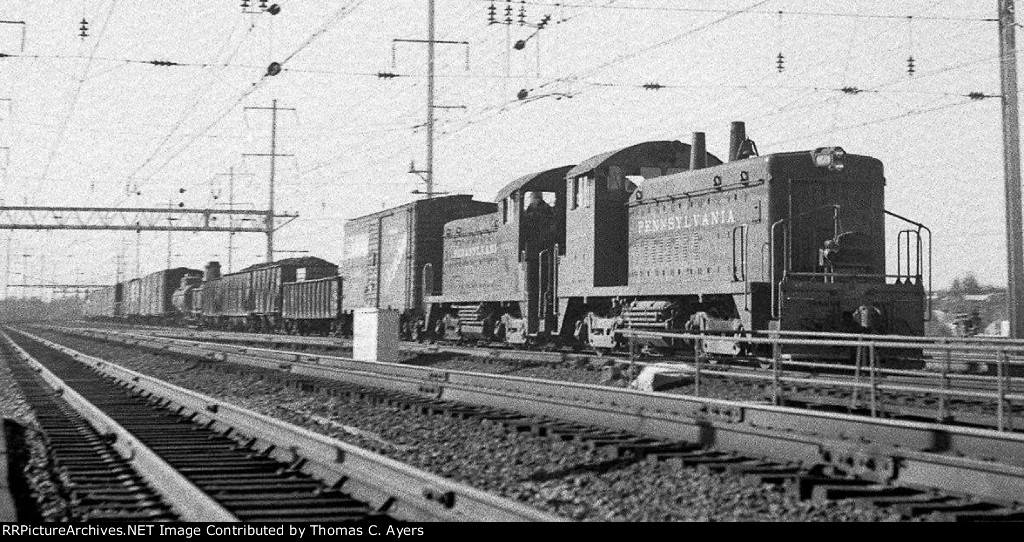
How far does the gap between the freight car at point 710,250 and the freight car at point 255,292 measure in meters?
19.7

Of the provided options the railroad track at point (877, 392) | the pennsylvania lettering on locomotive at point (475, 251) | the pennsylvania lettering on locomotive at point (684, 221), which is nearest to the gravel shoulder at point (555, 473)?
the railroad track at point (877, 392)

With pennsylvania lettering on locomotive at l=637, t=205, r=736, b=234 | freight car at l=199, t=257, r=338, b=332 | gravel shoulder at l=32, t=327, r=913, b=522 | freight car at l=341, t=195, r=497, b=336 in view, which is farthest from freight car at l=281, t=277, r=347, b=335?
gravel shoulder at l=32, t=327, r=913, b=522

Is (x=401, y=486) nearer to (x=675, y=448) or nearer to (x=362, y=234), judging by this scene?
(x=675, y=448)

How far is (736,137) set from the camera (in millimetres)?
16891

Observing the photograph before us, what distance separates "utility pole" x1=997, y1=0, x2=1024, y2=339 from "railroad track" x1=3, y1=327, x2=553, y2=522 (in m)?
13.8

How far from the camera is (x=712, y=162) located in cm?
1834

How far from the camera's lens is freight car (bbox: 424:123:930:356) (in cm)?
1467

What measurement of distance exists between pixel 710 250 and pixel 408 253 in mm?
12111

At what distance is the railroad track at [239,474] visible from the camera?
18.2 ft

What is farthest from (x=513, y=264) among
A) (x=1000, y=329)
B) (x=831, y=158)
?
(x=1000, y=329)

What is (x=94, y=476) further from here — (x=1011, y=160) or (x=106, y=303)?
(x=106, y=303)

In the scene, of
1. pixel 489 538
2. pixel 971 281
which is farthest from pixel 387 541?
pixel 971 281

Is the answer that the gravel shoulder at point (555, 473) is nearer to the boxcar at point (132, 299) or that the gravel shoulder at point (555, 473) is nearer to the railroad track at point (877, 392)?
the railroad track at point (877, 392)

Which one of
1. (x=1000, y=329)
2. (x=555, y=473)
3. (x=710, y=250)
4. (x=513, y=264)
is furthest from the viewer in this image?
(x=1000, y=329)
